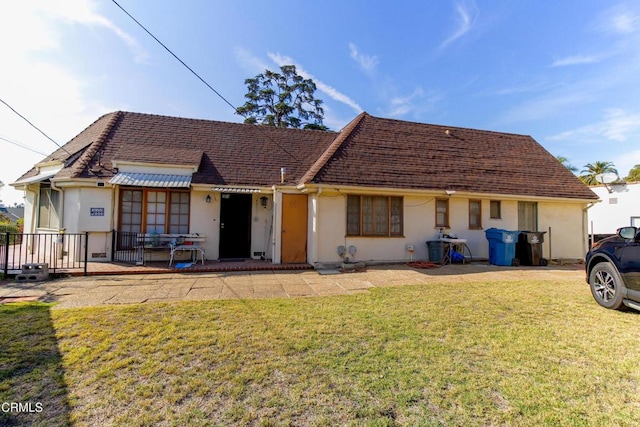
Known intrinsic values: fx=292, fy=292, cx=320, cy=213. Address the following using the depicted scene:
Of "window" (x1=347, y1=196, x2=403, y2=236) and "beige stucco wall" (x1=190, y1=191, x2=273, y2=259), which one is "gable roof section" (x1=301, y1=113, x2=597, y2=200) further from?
"beige stucco wall" (x1=190, y1=191, x2=273, y2=259)

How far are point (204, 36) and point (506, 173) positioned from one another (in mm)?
13844

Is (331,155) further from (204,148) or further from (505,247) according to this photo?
(505,247)

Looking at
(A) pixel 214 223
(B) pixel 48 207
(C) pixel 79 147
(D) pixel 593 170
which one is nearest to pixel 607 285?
(A) pixel 214 223

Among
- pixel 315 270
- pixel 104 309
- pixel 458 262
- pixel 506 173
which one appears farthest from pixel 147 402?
pixel 506 173

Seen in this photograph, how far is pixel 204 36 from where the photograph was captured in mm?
9938

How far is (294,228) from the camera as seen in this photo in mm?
11289

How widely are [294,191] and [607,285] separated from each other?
9017mm

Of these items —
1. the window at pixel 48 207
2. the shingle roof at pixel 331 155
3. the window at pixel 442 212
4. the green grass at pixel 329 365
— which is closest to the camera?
the green grass at pixel 329 365

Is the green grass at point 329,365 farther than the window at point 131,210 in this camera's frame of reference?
No

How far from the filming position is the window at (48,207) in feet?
38.5

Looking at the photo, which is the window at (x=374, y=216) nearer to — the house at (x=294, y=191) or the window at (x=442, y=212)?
the house at (x=294, y=191)

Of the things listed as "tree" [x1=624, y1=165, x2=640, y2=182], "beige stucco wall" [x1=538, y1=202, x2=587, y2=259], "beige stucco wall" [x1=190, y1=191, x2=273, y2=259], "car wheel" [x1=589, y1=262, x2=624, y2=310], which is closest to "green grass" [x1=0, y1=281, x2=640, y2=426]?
"car wheel" [x1=589, y1=262, x2=624, y2=310]

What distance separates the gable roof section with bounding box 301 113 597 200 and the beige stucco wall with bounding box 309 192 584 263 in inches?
25.8

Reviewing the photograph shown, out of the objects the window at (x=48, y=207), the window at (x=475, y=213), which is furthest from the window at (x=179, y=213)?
Result: the window at (x=475, y=213)
